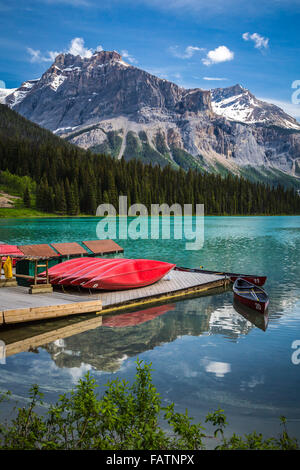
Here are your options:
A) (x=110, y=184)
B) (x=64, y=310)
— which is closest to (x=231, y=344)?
(x=64, y=310)

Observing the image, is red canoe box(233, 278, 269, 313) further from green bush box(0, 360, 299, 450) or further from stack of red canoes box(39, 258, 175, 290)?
green bush box(0, 360, 299, 450)

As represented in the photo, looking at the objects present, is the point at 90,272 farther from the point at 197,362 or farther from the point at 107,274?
the point at 197,362

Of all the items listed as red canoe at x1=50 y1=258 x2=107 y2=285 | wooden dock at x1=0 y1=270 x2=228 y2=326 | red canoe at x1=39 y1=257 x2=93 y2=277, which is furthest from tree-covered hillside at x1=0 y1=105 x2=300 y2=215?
wooden dock at x1=0 y1=270 x2=228 y2=326

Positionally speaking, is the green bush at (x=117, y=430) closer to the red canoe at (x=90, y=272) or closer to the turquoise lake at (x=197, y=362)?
the turquoise lake at (x=197, y=362)

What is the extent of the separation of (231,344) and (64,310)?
319 inches

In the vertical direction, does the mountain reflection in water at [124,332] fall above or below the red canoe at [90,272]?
below

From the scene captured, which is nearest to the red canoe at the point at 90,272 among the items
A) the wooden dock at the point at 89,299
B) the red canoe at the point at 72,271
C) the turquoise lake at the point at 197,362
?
the red canoe at the point at 72,271

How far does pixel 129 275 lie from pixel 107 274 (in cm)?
168

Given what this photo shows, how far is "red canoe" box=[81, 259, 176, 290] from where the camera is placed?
75.6ft

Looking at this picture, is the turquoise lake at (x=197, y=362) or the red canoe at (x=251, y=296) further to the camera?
→ the red canoe at (x=251, y=296)

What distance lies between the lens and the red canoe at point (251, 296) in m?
20.6

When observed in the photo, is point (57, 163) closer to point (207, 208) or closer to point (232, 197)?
point (207, 208)

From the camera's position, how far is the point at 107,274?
2339 cm

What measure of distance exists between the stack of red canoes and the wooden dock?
1.77ft
